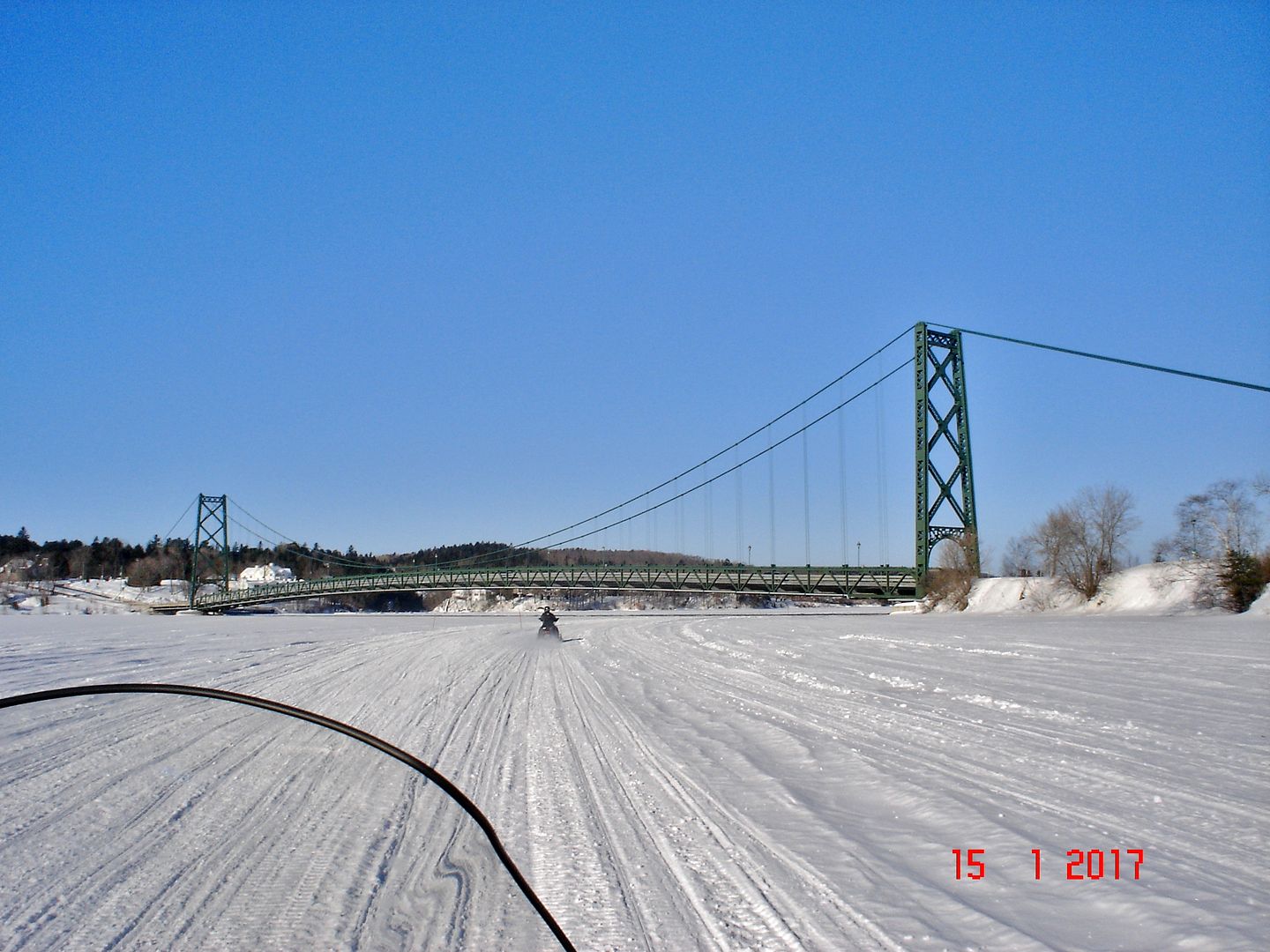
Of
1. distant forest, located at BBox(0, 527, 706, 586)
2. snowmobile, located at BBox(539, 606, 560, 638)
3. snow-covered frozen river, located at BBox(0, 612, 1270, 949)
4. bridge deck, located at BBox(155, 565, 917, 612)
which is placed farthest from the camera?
distant forest, located at BBox(0, 527, 706, 586)

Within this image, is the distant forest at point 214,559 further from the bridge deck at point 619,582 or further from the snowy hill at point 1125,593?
the snowy hill at point 1125,593

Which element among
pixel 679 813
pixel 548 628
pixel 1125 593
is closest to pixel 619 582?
pixel 548 628

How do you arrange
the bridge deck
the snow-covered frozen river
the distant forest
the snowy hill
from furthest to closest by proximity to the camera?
the distant forest < the bridge deck < the snowy hill < the snow-covered frozen river

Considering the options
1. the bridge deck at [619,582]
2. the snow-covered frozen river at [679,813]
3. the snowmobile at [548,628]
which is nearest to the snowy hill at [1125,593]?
the bridge deck at [619,582]

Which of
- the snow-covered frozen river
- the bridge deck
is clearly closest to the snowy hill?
the bridge deck

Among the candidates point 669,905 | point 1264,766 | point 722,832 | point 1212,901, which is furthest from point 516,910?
point 1264,766

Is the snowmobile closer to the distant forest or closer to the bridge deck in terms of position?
the bridge deck

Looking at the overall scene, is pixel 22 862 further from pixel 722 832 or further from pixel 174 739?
pixel 722 832

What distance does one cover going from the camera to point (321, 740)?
87.1 inches

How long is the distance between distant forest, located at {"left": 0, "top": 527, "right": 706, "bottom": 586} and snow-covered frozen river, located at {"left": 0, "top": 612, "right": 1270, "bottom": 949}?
5028cm

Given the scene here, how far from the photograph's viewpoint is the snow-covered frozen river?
189 cm

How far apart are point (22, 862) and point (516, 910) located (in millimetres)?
1026

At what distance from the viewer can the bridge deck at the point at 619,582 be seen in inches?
1379

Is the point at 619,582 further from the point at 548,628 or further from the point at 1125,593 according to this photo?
the point at 1125,593
